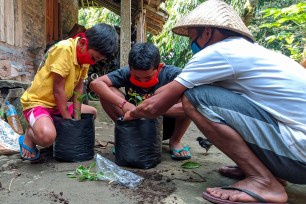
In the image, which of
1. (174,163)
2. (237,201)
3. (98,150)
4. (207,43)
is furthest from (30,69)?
(237,201)

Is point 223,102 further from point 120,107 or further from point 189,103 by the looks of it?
point 120,107

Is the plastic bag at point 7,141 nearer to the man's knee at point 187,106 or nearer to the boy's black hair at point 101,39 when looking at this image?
the boy's black hair at point 101,39

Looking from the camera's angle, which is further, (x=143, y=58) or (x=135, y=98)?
(x=135, y=98)

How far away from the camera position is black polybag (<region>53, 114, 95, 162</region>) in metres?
2.39

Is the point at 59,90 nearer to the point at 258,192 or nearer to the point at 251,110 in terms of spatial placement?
the point at 251,110

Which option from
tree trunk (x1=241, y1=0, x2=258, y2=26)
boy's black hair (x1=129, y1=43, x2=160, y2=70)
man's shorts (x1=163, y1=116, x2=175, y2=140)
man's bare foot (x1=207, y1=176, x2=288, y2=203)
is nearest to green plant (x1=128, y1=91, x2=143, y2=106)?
boy's black hair (x1=129, y1=43, x2=160, y2=70)

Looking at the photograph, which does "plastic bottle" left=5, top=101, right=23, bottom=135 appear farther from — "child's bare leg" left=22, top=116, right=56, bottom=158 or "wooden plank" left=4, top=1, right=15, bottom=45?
"wooden plank" left=4, top=1, right=15, bottom=45

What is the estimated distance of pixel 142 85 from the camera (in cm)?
263

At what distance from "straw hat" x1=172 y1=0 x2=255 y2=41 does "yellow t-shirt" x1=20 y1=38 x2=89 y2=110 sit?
0.91 meters

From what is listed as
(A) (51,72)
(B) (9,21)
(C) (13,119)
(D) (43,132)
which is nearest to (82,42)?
(A) (51,72)

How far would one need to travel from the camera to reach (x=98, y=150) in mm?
2887

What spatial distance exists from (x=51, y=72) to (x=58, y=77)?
11 centimetres

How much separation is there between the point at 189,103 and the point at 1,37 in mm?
3280

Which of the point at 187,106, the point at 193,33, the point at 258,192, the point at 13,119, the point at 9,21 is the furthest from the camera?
the point at 9,21
